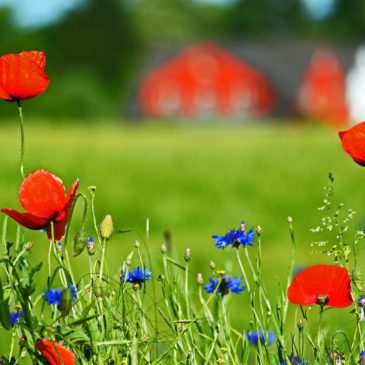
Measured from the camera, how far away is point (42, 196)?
1499 millimetres

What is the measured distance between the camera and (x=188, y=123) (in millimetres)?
45719

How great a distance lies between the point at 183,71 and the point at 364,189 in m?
36.9

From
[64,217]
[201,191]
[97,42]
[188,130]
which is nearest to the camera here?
[64,217]

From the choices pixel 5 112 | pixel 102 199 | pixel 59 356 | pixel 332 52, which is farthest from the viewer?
pixel 5 112

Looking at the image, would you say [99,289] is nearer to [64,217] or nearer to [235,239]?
[64,217]

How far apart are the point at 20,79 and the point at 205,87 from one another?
144ft

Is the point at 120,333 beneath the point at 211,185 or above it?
above

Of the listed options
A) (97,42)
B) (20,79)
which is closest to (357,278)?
(20,79)

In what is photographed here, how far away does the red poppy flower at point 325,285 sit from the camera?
1560 millimetres

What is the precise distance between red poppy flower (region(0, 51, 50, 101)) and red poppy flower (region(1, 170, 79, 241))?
5.2 inches

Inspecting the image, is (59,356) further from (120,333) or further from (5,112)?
(5,112)

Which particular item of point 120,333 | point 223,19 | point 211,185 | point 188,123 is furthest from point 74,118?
point 120,333

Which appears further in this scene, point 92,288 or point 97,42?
point 97,42

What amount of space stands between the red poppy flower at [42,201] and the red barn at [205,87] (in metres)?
43.2
